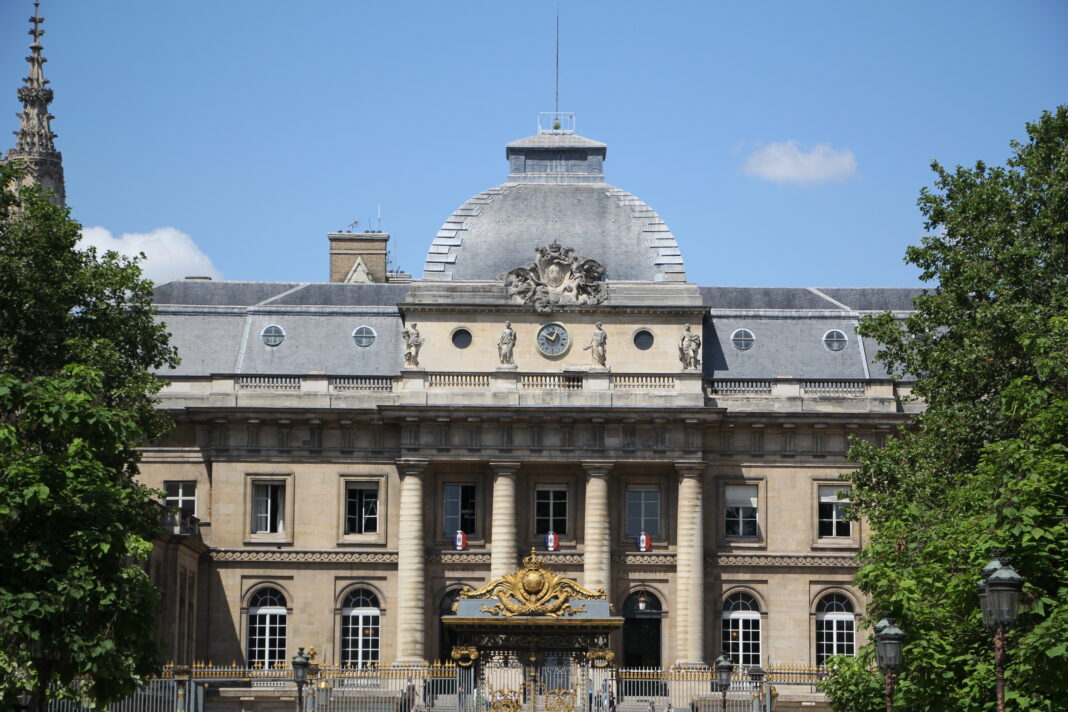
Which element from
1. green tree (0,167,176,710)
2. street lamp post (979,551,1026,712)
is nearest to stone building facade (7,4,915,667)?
green tree (0,167,176,710)

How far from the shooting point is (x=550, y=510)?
77625 mm

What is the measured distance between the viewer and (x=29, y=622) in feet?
141

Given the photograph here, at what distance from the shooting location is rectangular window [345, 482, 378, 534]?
78.0 m

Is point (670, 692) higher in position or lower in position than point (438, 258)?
lower

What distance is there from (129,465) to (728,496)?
2848cm

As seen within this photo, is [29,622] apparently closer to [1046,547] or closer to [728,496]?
[1046,547]

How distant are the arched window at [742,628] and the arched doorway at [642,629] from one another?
2442 millimetres

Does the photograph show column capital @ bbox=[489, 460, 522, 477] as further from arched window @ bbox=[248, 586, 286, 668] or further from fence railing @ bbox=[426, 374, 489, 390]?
arched window @ bbox=[248, 586, 286, 668]

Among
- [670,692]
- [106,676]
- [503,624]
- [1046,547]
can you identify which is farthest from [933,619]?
[670,692]

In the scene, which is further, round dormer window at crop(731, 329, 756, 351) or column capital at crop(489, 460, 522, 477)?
round dormer window at crop(731, 329, 756, 351)

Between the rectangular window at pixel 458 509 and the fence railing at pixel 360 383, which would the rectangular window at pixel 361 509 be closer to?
the rectangular window at pixel 458 509

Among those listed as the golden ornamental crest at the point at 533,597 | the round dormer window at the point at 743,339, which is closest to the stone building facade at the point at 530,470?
the round dormer window at the point at 743,339

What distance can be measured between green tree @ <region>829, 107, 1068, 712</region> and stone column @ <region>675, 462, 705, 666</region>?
1274 cm

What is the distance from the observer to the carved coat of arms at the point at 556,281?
7719cm
